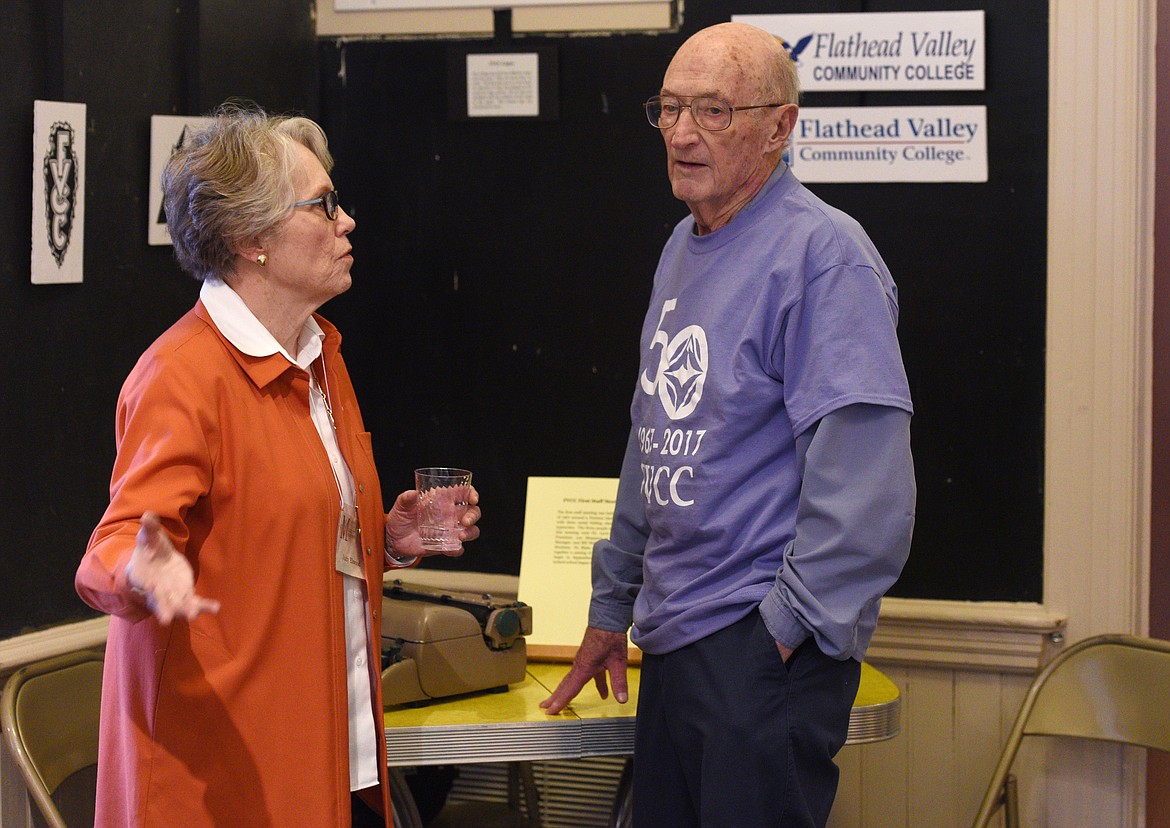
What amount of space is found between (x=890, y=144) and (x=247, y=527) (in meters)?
1.97

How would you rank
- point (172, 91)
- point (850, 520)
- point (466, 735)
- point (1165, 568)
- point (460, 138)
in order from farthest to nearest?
point (460, 138) < point (1165, 568) < point (172, 91) < point (466, 735) < point (850, 520)

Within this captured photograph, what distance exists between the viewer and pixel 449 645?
2.39 m

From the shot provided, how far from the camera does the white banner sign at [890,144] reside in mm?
2938

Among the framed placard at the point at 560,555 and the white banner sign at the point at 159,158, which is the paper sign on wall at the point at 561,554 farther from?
the white banner sign at the point at 159,158

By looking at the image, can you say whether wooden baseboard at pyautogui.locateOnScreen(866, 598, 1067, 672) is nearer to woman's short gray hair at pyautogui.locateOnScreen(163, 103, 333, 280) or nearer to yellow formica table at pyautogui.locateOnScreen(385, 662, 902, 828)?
yellow formica table at pyautogui.locateOnScreen(385, 662, 902, 828)

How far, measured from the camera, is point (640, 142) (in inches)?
123

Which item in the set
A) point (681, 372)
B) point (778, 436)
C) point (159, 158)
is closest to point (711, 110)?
point (681, 372)

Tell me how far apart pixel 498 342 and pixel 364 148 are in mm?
664

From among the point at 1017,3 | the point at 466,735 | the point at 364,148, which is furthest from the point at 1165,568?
the point at 364,148

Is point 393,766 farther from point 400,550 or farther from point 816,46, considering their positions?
point 816,46

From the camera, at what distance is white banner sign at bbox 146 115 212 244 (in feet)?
8.75

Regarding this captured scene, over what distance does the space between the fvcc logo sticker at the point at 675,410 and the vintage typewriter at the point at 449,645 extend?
0.61m

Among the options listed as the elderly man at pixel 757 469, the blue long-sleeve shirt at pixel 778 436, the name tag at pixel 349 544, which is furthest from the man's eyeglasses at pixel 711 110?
the name tag at pixel 349 544

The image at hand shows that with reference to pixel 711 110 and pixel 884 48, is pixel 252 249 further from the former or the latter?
pixel 884 48
